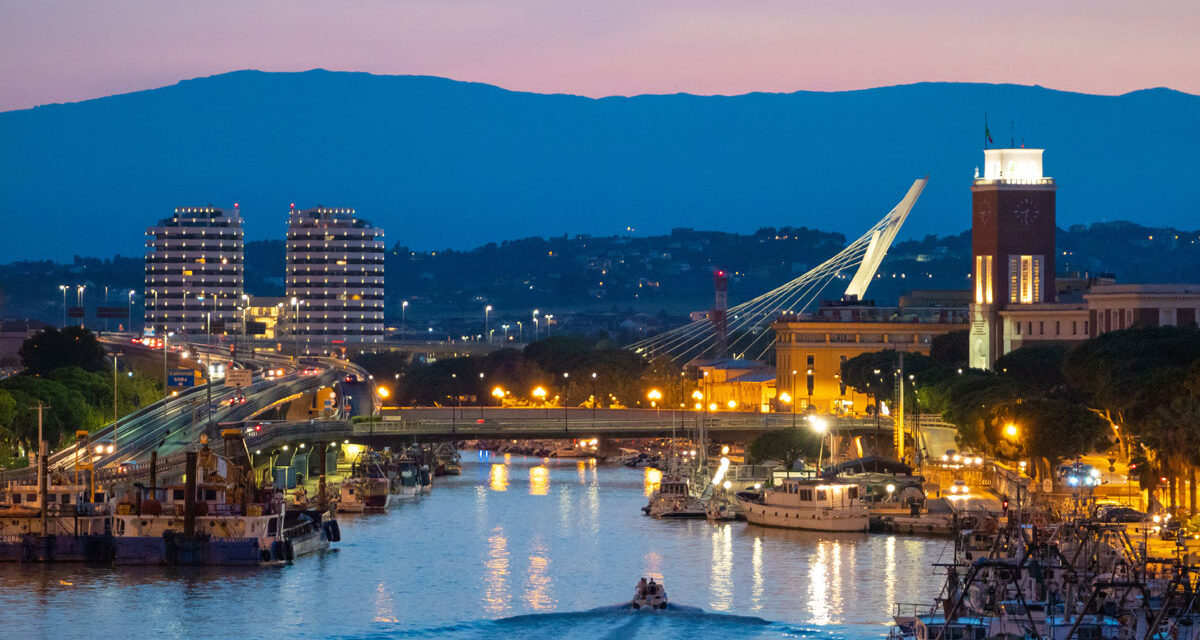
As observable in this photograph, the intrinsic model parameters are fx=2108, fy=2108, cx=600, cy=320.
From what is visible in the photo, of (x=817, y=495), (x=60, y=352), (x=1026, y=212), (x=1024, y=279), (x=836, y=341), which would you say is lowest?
(x=817, y=495)

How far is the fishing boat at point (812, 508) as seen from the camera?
7156 cm

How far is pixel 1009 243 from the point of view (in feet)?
395

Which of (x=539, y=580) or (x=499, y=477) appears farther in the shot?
(x=499, y=477)

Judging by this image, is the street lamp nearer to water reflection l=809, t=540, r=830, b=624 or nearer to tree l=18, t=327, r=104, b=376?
water reflection l=809, t=540, r=830, b=624

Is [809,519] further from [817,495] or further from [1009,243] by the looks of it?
[1009,243]

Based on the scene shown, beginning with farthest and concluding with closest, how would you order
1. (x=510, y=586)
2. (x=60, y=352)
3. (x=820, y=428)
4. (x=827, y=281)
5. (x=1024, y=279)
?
(x=827, y=281), (x=60, y=352), (x=1024, y=279), (x=820, y=428), (x=510, y=586)

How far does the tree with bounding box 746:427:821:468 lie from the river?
15862 millimetres

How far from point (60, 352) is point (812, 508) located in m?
63.4

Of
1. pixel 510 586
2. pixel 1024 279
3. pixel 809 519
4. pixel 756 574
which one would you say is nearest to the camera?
pixel 510 586

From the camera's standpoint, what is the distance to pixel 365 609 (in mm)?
52969

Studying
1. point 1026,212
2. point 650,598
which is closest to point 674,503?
point 650,598

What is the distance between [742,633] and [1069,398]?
4222cm

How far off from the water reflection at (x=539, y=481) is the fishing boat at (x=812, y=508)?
1718cm

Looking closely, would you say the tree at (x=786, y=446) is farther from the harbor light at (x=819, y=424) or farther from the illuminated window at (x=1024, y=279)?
the illuminated window at (x=1024, y=279)
